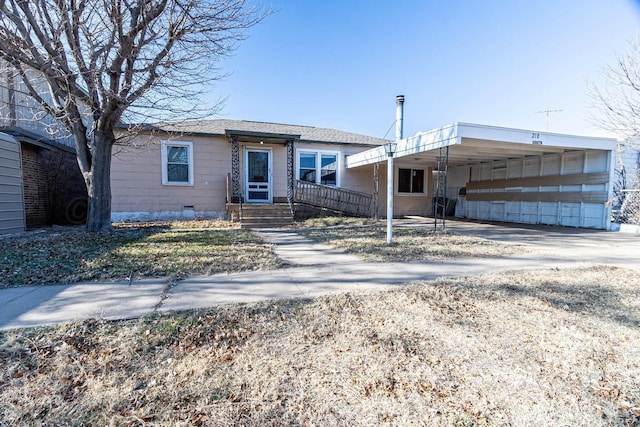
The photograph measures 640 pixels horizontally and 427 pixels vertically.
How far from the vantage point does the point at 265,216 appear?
10227 millimetres

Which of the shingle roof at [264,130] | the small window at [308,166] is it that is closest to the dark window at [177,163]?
the shingle roof at [264,130]

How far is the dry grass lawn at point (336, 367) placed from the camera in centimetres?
168

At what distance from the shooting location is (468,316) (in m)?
2.97

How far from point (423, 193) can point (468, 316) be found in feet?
42.2

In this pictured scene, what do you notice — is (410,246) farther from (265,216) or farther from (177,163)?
(177,163)

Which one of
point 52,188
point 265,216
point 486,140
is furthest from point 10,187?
point 486,140

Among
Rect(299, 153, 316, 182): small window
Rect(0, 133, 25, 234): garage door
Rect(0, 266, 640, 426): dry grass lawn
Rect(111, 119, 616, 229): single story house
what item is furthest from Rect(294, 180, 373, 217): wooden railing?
Rect(0, 266, 640, 426): dry grass lawn

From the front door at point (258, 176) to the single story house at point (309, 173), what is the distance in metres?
0.04

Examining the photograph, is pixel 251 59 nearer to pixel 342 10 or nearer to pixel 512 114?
pixel 342 10

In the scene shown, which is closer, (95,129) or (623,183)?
(95,129)

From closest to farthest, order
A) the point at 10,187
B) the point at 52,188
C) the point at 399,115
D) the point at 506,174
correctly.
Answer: the point at 10,187 → the point at 399,115 → the point at 52,188 → the point at 506,174

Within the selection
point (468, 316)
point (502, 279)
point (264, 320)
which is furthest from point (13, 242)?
point (502, 279)

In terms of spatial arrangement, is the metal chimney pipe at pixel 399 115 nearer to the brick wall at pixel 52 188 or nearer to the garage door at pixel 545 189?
the garage door at pixel 545 189

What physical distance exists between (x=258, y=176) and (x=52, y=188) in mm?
7247
